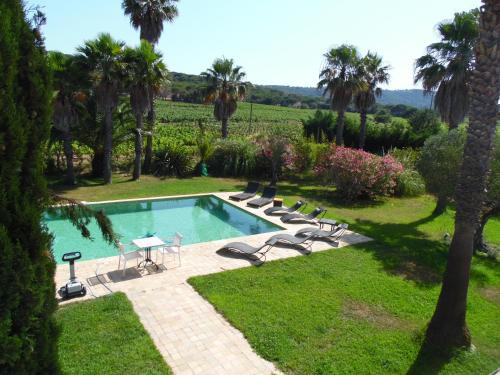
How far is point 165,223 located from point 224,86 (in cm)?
1301

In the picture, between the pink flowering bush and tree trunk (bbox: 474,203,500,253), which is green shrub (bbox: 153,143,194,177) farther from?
tree trunk (bbox: 474,203,500,253)

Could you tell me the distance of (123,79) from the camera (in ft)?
60.4

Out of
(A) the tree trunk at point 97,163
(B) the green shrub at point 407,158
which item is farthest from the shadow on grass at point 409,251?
(A) the tree trunk at point 97,163

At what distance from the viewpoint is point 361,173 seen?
733 inches

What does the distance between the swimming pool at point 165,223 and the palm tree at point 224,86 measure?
340 inches

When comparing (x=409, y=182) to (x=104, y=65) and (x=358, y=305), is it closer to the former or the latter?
(x=358, y=305)

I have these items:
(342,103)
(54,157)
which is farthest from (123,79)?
(342,103)

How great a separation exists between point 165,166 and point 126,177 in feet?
8.28

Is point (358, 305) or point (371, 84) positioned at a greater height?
point (371, 84)

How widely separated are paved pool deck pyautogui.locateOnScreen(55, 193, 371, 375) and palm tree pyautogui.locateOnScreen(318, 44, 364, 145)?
15198 millimetres

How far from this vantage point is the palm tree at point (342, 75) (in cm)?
2436

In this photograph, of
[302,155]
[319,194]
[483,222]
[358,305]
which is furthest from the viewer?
[302,155]

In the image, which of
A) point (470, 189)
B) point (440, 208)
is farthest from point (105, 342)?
point (440, 208)

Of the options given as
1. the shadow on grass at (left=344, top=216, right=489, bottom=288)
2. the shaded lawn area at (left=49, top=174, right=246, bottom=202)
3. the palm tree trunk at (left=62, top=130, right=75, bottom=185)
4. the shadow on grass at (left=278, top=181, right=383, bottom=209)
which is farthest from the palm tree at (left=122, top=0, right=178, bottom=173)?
the shadow on grass at (left=344, top=216, right=489, bottom=288)
